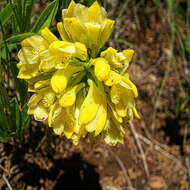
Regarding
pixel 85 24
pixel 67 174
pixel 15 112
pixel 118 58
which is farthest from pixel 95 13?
pixel 67 174

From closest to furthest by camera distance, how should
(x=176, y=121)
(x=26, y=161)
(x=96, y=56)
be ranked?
1. (x=96, y=56)
2. (x=26, y=161)
3. (x=176, y=121)

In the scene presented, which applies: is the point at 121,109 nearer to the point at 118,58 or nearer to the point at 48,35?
the point at 118,58

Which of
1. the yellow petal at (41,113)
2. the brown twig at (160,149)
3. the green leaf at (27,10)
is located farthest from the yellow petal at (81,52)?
the brown twig at (160,149)

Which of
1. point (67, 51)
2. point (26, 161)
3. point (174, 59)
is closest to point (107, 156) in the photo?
point (26, 161)

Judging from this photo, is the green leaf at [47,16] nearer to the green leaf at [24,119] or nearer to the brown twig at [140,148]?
the green leaf at [24,119]

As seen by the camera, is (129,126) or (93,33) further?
(129,126)

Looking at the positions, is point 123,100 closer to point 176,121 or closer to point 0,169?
point 0,169

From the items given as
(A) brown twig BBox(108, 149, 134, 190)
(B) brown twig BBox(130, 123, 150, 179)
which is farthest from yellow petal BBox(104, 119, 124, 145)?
(B) brown twig BBox(130, 123, 150, 179)
